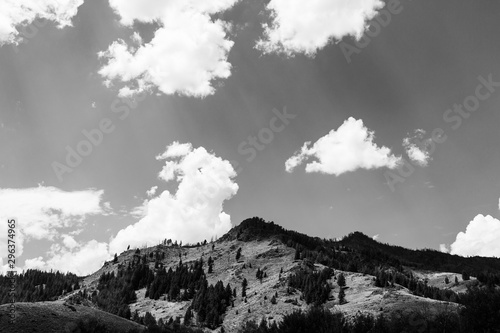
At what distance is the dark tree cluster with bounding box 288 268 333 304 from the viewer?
143500mm

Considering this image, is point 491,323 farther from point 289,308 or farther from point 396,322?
point 289,308

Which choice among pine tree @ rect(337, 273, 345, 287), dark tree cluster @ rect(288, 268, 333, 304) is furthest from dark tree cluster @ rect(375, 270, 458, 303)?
dark tree cluster @ rect(288, 268, 333, 304)

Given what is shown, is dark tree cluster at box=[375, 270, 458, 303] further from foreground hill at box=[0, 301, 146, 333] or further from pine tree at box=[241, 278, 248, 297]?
foreground hill at box=[0, 301, 146, 333]

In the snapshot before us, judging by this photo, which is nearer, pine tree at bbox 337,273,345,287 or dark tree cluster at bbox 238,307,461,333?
dark tree cluster at bbox 238,307,461,333

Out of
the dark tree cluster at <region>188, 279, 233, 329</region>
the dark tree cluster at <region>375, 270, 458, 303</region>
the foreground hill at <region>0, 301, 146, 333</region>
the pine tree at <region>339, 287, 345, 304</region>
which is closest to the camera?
the foreground hill at <region>0, 301, 146, 333</region>

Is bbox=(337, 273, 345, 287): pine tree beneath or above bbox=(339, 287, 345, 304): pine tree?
above

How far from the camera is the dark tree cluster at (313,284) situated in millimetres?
143500

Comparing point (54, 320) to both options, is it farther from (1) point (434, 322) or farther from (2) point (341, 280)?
(2) point (341, 280)

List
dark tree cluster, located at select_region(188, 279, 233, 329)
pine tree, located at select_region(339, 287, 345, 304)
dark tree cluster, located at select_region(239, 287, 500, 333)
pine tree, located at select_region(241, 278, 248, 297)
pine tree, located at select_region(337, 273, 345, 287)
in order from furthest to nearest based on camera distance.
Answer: pine tree, located at select_region(241, 278, 248, 297) < pine tree, located at select_region(337, 273, 345, 287) < dark tree cluster, located at select_region(188, 279, 233, 329) < pine tree, located at select_region(339, 287, 345, 304) < dark tree cluster, located at select_region(239, 287, 500, 333)

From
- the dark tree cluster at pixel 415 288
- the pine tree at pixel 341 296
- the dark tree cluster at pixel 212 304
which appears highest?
the dark tree cluster at pixel 415 288

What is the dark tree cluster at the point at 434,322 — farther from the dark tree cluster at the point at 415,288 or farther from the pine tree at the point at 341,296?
the dark tree cluster at the point at 415,288

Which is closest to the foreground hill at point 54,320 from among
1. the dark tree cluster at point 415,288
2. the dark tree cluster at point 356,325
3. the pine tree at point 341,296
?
the dark tree cluster at point 356,325

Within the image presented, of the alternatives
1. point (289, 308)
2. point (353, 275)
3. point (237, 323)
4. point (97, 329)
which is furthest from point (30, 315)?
point (353, 275)

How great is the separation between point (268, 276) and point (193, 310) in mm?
41978
